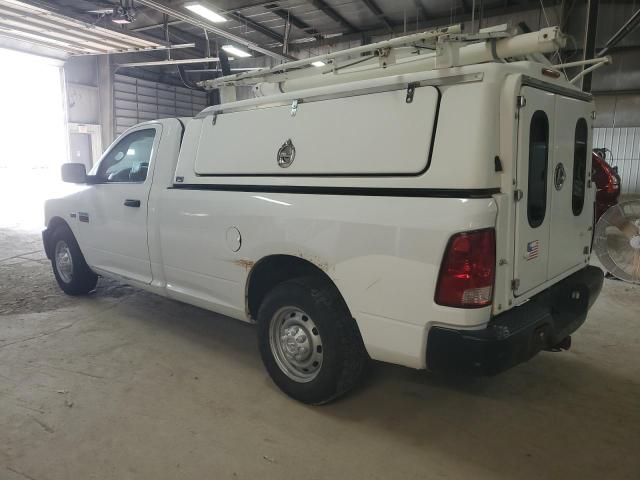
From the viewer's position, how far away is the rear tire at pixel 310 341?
8.64 ft

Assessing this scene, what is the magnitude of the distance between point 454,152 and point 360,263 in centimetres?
73

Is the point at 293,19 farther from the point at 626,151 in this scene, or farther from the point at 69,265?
the point at 626,151

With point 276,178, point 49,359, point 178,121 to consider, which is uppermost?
point 178,121

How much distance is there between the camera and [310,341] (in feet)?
9.16

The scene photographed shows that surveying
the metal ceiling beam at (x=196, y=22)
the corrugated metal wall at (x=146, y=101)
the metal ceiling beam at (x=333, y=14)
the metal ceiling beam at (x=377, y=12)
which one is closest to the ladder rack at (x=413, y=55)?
the metal ceiling beam at (x=196, y=22)

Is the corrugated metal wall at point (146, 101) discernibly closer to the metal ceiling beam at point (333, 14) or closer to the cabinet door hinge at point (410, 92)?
the metal ceiling beam at point (333, 14)

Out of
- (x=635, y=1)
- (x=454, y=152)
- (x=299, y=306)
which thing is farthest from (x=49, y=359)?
(x=635, y=1)

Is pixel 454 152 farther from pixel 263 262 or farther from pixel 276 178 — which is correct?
pixel 263 262

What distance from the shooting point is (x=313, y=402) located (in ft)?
9.28

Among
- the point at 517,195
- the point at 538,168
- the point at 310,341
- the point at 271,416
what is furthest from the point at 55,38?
the point at 517,195

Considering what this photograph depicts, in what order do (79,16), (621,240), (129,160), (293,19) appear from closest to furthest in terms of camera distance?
1. (129,160)
2. (621,240)
3. (79,16)
4. (293,19)

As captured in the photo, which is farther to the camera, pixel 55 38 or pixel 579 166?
pixel 55 38

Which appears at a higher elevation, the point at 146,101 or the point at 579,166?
the point at 146,101

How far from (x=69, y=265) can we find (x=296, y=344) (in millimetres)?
3450
